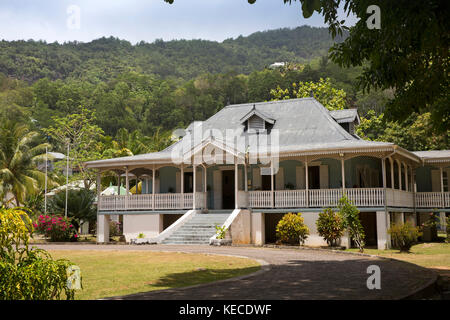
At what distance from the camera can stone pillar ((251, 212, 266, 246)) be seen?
78.9 feet

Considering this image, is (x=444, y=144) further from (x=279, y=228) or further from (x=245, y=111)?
(x=279, y=228)

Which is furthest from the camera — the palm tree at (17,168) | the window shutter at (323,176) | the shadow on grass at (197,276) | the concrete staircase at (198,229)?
the palm tree at (17,168)

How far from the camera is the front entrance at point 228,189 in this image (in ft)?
93.2

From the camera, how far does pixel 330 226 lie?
2148 cm

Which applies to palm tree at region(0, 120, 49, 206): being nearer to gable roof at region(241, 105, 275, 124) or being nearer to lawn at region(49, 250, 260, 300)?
gable roof at region(241, 105, 275, 124)

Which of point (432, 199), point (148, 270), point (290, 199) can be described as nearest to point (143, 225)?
point (290, 199)

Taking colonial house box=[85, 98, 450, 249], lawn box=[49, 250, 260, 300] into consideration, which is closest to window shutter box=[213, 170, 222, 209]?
colonial house box=[85, 98, 450, 249]

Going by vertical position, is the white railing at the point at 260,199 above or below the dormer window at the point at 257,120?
below

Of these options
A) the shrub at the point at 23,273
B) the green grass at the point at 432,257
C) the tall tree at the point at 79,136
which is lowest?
the green grass at the point at 432,257

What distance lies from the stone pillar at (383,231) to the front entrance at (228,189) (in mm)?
9046

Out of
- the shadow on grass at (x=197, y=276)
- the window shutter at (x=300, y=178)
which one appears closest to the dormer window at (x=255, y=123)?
the window shutter at (x=300, y=178)

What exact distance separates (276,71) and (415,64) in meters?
79.6

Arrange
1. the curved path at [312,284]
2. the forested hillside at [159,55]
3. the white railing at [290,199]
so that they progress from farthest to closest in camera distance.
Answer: the forested hillside at [159,55], the white railing at [290,199], the curved path at [312,284]

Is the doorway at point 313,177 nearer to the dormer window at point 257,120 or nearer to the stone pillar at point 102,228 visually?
the dormer window at point 257,120
